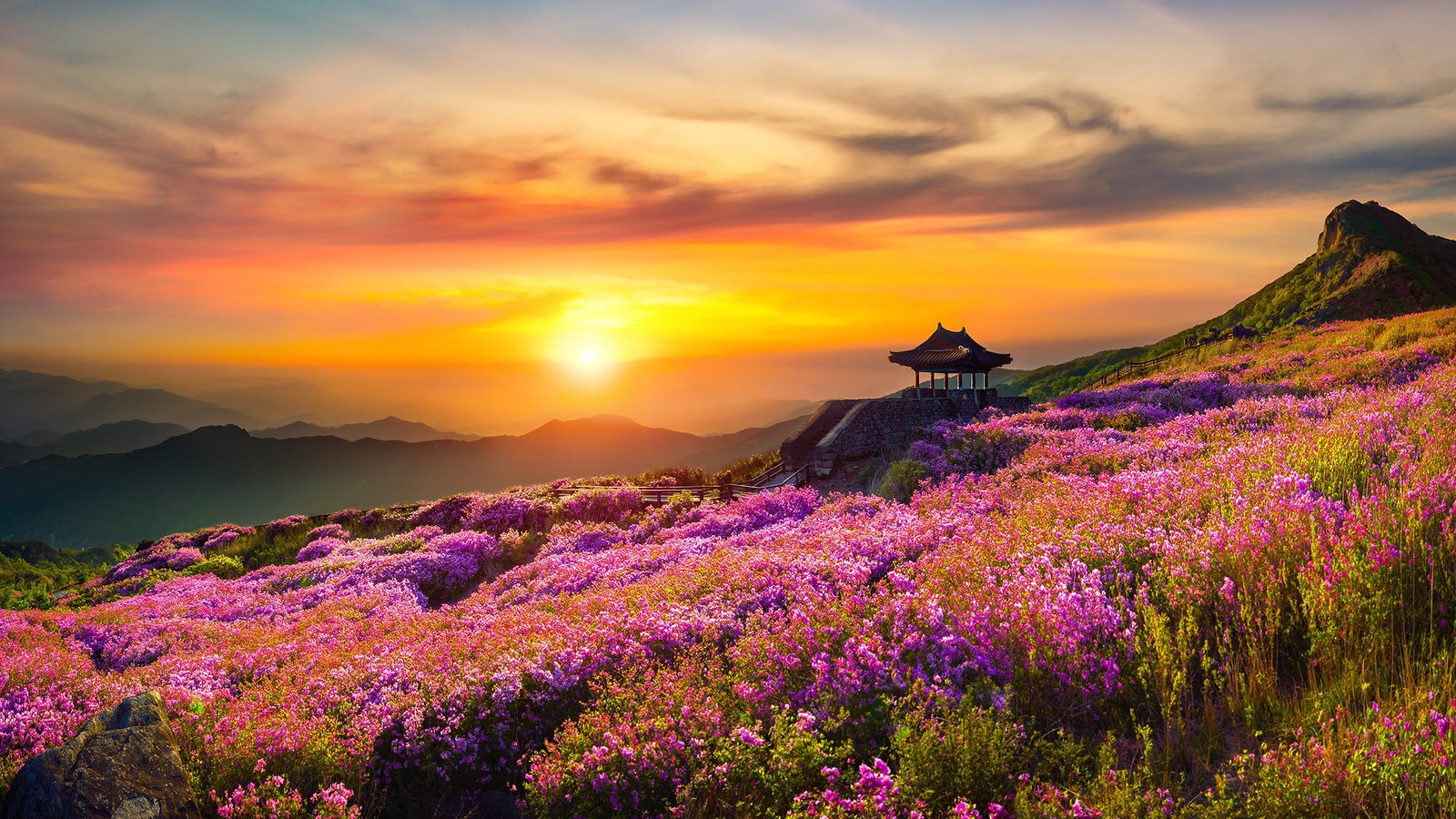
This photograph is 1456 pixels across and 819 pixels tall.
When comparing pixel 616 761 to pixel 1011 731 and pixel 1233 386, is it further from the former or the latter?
pixel 1233 386

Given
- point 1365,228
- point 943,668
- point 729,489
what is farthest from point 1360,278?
point 943,668

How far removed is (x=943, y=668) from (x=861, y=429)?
58.2 feet

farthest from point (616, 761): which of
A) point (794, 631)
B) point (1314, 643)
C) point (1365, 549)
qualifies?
point (1365, 549)

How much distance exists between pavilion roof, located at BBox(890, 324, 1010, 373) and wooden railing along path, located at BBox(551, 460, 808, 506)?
17118mm

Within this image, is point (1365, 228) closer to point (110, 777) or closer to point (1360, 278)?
point (1360, 278)

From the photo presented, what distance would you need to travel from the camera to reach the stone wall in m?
22.3

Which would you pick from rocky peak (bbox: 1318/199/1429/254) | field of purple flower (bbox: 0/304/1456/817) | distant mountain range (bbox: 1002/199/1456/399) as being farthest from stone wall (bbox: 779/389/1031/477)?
rocky peak (bbox: 1318/199/1429/254)

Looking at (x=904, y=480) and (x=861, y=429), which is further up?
(x=861, y=429)

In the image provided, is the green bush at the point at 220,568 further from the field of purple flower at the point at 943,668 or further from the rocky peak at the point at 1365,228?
the rocky peak at the point at 1365,228

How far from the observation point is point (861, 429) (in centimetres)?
2300

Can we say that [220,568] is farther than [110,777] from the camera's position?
Yes

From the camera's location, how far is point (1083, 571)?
6.27m

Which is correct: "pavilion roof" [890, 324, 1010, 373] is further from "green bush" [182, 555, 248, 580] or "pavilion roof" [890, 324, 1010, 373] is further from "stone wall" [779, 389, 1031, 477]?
"green bush" [182, 555, 248, 580]

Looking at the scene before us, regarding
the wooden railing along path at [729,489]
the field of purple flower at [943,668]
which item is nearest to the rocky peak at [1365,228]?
the wooden railing along path at [729,489]
